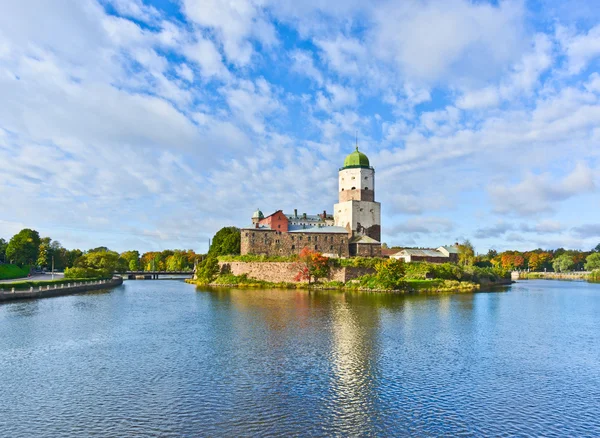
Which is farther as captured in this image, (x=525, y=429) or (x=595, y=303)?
(x=595, y=303)

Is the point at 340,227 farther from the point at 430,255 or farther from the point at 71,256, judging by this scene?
the point at 71,256

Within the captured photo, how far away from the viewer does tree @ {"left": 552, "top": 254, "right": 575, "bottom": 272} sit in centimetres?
12284

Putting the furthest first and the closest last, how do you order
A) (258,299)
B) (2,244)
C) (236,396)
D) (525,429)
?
(2,244) < (258,299) < (236,396) < (525,429)

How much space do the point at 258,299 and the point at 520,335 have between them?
83.6 ft

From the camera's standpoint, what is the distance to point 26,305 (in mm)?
40438

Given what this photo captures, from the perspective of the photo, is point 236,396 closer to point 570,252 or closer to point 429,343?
point 429,343

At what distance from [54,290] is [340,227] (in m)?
39.4

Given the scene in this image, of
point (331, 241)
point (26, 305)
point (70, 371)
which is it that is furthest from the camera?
point (331, 241)

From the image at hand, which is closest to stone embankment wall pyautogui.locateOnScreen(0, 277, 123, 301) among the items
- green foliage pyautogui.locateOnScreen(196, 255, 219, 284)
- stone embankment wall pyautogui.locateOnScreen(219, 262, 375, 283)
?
green foliage pyautogui.locateOnScreen(196, 255, 219, 284)

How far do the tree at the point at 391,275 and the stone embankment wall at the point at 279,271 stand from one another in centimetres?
446

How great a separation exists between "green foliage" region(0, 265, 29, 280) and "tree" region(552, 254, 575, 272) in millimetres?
121604

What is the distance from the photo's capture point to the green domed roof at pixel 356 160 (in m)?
75.8

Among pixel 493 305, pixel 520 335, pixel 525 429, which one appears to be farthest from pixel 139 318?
pixel 493 305

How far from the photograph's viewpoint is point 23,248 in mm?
79562
